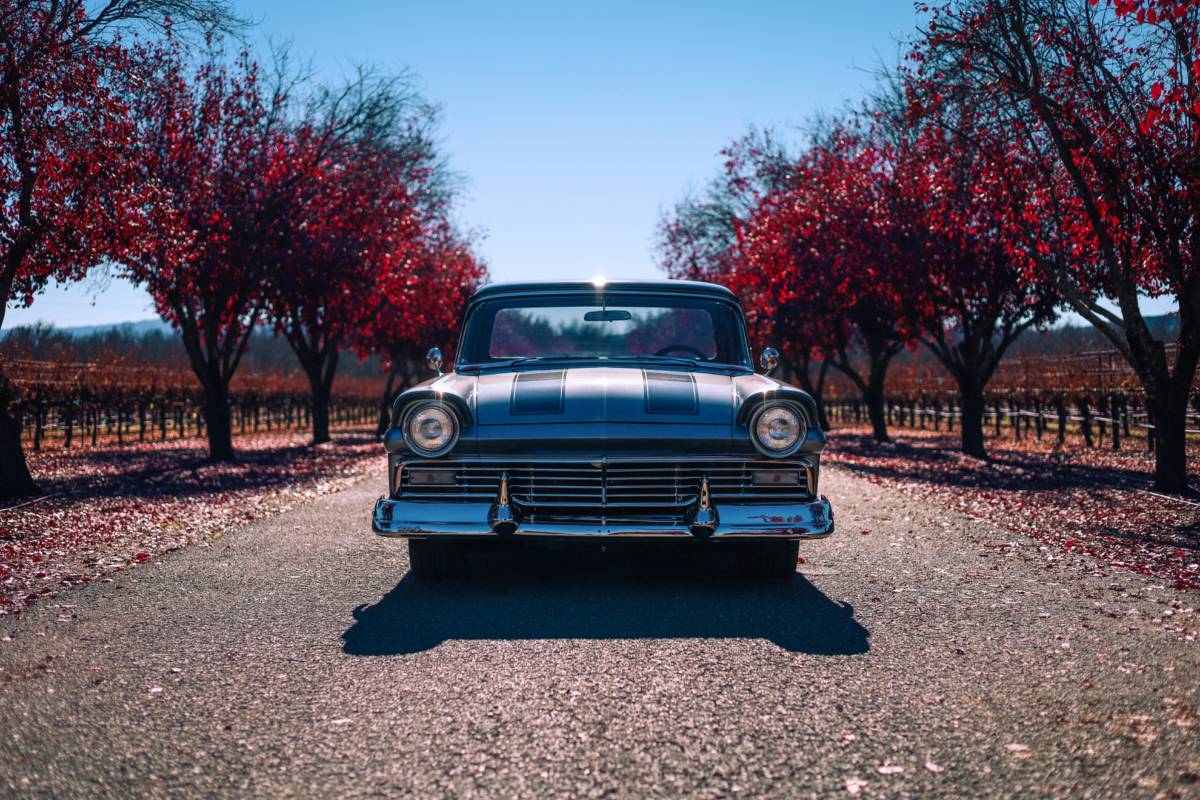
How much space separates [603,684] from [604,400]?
2.06 metres

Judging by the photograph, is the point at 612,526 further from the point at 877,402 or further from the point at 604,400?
the point at 877,402

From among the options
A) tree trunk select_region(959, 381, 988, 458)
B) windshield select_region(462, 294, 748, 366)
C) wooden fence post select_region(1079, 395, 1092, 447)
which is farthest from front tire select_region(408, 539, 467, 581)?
wooden fence post select_region(1079, 395, 1092, 447)

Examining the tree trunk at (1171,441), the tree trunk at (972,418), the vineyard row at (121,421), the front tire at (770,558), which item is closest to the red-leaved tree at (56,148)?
the vineyard row at (121,421)

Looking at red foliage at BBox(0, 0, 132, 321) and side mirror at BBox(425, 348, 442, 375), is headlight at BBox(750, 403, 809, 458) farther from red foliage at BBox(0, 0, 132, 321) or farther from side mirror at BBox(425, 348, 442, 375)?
red foliage at BBox(0, 0, 132, 321)

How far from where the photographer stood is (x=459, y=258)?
4078 centimetres

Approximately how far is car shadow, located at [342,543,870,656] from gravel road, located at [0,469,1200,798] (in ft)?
0.09

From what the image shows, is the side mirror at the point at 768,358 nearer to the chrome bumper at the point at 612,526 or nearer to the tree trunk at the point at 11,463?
the chrome bumper at the point at 612,526

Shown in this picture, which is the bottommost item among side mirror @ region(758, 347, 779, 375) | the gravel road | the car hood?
the gravel road

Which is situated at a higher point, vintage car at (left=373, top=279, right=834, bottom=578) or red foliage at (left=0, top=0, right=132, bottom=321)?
red foliage at (left=0, top=0, right=132, bottom=321)

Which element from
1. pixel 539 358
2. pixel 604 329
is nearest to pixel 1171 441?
pixel 604 329

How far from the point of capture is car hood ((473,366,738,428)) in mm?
5711

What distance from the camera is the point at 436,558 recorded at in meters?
6.20

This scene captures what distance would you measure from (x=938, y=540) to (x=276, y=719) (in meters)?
6.33

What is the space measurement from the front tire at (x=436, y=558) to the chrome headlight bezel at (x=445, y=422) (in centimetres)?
73
